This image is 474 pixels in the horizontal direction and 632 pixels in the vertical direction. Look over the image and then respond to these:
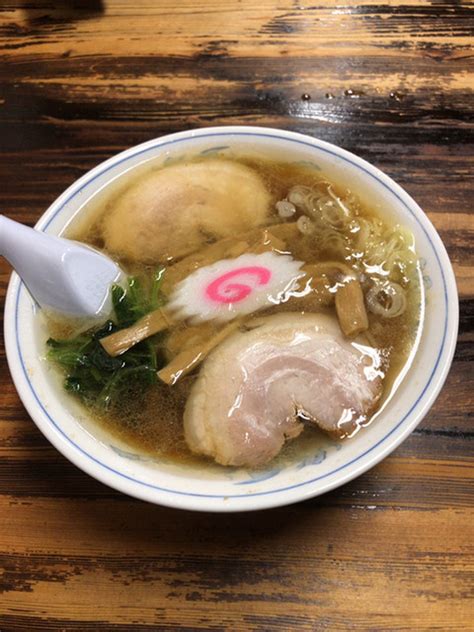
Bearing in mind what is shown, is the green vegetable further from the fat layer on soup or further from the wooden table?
the wooden table

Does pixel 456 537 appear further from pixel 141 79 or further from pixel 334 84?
pixel 141 79

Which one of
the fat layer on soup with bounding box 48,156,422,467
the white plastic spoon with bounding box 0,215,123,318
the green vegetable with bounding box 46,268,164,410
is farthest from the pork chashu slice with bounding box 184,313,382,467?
the white plastic spoon with bounding box 0,215,123,318

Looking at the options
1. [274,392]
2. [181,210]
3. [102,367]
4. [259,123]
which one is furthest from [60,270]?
[259,123]

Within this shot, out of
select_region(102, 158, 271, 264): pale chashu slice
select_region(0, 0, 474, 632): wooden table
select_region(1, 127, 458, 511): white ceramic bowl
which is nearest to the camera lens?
select_region(1, 127, 458, 511): white ceramic bowl

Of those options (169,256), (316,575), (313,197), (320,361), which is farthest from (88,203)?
(316,575)

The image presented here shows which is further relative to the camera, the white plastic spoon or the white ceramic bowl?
the white plastic spoon

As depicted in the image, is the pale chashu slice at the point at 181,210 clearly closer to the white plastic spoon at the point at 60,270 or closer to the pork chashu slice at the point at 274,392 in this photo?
the white plastic spoon at the point at 60,270

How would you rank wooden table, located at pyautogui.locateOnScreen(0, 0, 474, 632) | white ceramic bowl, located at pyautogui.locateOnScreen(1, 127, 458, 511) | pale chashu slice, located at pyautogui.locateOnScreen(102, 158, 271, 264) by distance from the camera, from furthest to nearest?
1. pale chashu slice, located at pyautogui.locateOnScreen(102, 158, 271, 264)
2. wooden table, located at pyautogui.locateOnScreen(0, 0, 474, 632)
3. white ceramic bowl, located at pyautogui.locateOnScreen(1, 127, 458, 511)
